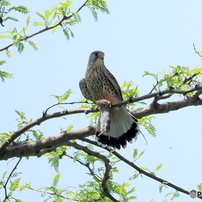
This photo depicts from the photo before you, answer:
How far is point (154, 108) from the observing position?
4.70m

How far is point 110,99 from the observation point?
5453mm

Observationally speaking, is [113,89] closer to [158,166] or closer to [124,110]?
[124,110]

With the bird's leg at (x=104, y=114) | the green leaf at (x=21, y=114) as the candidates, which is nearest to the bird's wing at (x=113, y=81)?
the bird's leg at (x=104, y=114)

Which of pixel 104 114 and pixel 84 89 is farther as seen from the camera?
pixel 84 89

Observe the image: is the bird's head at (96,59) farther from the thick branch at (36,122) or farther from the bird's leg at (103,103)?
the thick branch at (36,122)

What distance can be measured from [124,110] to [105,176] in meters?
0.70

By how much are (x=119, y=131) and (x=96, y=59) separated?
2.95 feet

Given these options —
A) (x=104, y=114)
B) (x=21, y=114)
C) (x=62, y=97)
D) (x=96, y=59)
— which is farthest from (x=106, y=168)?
(x=96, y=59)

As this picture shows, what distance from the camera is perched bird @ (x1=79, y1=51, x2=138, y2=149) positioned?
532 centimetres

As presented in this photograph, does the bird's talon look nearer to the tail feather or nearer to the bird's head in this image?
the tail feather

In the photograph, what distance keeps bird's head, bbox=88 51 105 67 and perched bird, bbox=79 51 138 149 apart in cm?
4

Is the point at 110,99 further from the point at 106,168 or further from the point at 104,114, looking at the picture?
the point at 106,168

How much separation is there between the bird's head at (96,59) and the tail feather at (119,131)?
674 millimetres

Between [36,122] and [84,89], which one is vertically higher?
[84,89]
